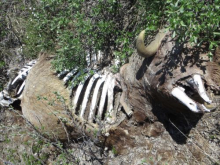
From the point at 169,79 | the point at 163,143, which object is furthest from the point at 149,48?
the point at 163,143

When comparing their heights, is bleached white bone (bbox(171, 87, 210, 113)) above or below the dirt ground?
above

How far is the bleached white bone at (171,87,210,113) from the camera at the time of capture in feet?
7.88

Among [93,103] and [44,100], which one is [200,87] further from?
[44,100]

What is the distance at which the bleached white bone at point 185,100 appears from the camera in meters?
2.40

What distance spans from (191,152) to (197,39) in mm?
1511

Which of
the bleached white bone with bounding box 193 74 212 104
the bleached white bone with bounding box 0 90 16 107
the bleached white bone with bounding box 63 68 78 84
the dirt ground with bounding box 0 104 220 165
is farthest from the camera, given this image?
the bleached white bone with bounding box 0 90 16 107

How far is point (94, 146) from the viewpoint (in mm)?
4211

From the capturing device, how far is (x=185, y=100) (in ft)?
8.06

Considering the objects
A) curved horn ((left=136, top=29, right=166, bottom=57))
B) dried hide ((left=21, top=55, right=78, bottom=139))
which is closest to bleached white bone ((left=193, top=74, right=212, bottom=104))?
curved horn ((left=136, top=29, right=166, bottom=57))

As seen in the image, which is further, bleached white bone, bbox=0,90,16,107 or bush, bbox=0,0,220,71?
bleached white bone, bbox=0,90,16,107

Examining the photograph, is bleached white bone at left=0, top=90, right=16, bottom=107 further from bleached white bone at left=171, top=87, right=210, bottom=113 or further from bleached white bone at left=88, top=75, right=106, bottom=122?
bleached white bone at left=171, top=87, right=210, bottom=113

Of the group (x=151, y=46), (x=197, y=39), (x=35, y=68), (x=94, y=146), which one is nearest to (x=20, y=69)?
(x=35, y=68)

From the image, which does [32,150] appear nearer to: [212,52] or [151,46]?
[151,46]

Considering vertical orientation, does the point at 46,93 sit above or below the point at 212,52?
below
